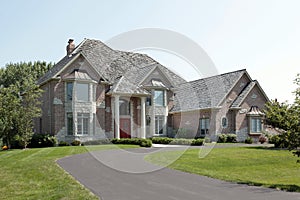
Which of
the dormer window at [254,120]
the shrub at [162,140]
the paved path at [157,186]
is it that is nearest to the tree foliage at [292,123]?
the paved path at [157,186]

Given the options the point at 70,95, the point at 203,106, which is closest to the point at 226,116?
the point at 203,106

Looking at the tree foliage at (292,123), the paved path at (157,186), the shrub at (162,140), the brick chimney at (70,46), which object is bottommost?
the shrub at (162,140)

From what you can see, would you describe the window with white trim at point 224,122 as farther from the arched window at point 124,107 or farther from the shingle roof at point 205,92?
the arched window at point 124,107

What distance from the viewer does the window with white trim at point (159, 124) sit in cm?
3941

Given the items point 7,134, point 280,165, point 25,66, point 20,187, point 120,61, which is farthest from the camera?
point 25,66

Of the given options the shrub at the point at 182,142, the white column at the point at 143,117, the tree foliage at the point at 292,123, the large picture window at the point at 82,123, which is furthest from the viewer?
the white column at the point at 143,117

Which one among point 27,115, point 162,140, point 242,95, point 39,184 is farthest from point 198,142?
point 39,184

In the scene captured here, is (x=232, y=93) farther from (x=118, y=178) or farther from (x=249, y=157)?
(x=118, y=178)

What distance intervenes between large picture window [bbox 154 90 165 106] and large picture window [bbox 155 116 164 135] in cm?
158

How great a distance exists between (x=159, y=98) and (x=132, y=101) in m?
3.62

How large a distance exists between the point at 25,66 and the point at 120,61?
25.6 m

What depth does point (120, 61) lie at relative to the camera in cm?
4200

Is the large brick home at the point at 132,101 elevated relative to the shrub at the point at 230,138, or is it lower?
elevated

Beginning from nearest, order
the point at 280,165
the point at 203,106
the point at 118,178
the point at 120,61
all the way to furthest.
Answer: the point at 118,178
the point at 280,165
the point at 203,106
the point at 120,61
